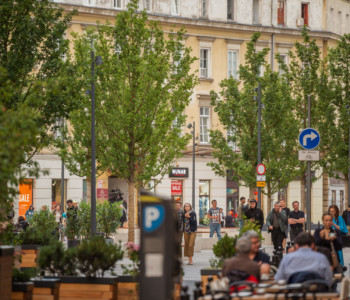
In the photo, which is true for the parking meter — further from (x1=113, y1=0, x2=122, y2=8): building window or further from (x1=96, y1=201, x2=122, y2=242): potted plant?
(x1=113, y1=0, x2=122, y2=8): building window

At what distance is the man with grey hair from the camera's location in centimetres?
1237

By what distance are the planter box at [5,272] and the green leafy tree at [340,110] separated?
4265 cm

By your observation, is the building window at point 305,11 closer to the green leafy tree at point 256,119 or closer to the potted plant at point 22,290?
the green leafy tree at point 256,119

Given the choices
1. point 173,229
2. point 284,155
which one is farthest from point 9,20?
point 284,155

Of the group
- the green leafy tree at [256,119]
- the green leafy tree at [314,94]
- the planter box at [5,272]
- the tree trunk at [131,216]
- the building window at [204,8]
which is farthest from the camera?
the building window at [204,8]

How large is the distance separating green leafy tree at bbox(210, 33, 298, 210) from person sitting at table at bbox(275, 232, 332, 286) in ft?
131

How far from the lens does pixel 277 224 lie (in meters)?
31.0

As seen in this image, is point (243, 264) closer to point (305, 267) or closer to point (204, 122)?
point (305, 267)

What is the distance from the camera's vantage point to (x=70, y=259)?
14062 millimetres

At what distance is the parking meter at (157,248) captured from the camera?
895 cm

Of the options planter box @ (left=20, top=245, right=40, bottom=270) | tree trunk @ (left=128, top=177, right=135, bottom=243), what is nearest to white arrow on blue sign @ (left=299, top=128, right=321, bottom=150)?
planter box @ (left=20, top=245, right=40, bottom=270)

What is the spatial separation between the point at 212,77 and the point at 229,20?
3818 millimetres

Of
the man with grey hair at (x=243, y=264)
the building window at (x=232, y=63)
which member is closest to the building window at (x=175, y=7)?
the building window at (x=232, y=63)

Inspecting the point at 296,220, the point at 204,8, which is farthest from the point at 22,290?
the point at 204,8
